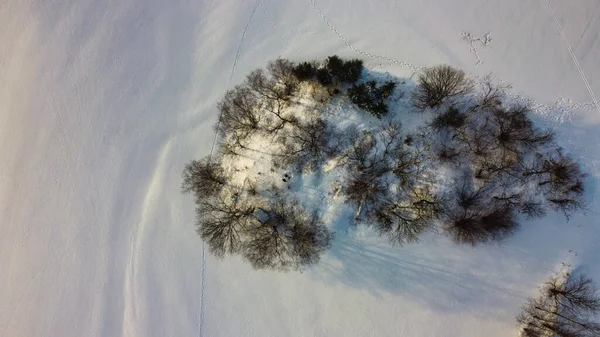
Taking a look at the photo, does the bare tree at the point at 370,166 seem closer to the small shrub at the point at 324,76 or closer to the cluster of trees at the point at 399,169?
the cluster of trees at the point at 399,169

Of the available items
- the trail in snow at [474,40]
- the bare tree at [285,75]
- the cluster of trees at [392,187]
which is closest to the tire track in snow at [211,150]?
the bare tree at [285,75]

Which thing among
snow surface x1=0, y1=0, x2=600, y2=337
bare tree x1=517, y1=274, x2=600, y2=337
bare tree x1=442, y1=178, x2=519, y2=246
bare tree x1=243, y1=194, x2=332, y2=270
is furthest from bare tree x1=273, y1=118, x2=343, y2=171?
bare tree x1=517, y1=274, x2=600, y2=337

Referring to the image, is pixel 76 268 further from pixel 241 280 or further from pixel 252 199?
pixel 252 199

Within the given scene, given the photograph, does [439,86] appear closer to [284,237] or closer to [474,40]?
[474,40]

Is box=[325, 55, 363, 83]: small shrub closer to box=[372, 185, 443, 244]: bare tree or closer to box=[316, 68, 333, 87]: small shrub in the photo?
box=[316, 68, 333, 87]: small shrub

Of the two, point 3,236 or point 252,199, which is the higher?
point 252,199

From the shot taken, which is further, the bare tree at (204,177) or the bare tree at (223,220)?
the bare tree at (204,177)

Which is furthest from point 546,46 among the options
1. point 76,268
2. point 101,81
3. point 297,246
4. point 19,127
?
point 19,127
